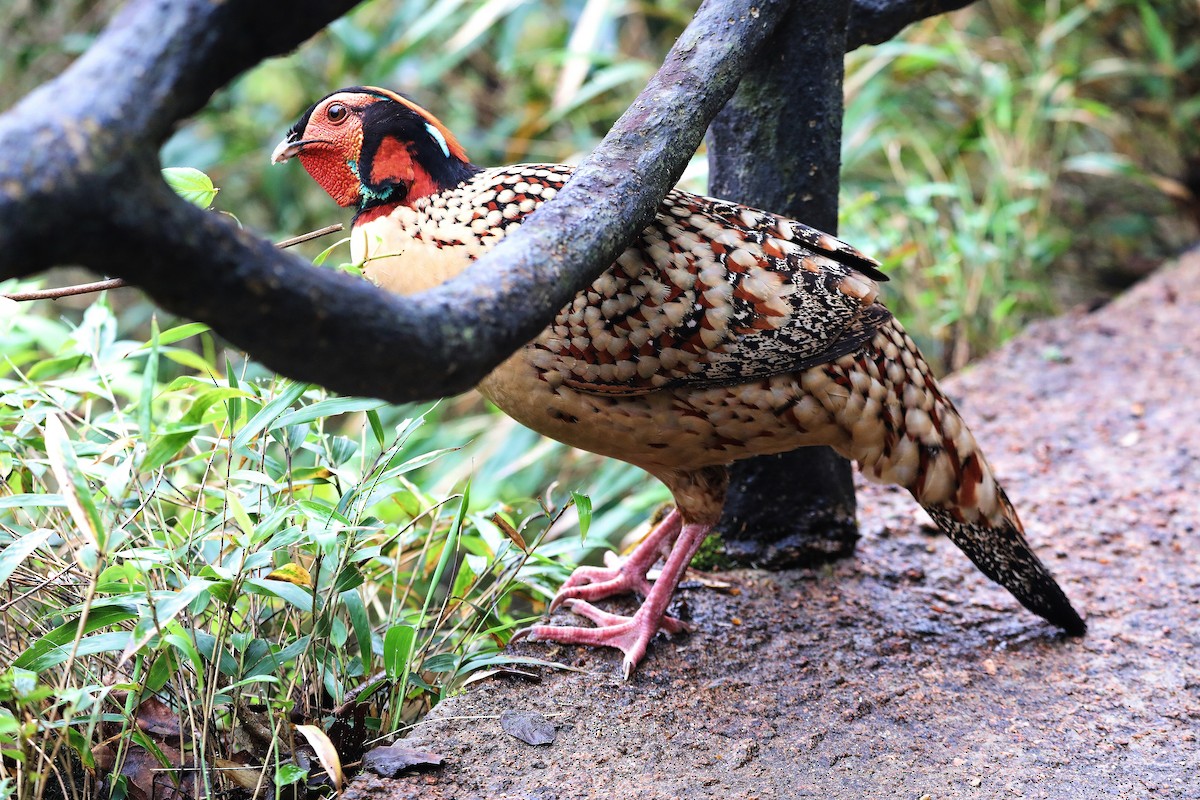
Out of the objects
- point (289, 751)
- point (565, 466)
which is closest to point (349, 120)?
point (289, 751)

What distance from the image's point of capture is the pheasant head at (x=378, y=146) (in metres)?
2.35

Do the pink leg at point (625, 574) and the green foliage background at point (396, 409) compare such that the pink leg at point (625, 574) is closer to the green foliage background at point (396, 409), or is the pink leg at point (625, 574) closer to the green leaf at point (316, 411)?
the green foliage background at point (396, 409)

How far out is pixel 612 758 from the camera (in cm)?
206

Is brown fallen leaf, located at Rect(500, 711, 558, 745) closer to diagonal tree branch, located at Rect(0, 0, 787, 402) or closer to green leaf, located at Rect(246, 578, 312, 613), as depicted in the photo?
green leaf, located at Rect(246, 578, 312, 613)

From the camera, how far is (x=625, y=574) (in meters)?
2.71

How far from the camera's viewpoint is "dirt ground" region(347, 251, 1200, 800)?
2.03 m

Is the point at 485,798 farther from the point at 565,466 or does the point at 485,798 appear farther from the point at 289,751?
the point at 565,466

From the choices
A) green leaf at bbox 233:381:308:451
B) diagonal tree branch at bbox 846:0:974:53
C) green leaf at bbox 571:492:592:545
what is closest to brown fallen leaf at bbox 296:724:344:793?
green leaf at bbox 233:381:308:451

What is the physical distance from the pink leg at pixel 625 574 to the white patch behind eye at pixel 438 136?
3.49ft

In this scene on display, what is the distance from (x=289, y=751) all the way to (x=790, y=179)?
1758 mm

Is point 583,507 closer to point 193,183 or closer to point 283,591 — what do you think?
point 283,591

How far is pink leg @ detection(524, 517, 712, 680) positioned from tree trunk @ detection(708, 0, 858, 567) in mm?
404

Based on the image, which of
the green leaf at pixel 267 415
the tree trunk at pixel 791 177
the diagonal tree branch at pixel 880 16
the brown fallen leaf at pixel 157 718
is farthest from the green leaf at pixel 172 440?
the diagonal tree branch at pixel 880 16

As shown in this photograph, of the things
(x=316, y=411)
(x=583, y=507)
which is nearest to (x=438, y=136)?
(x=316, y=411)
